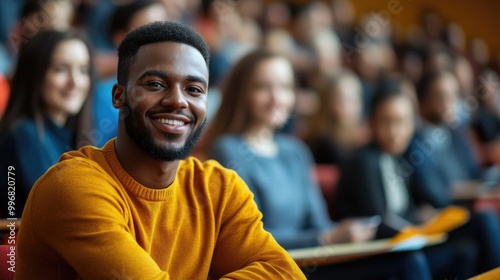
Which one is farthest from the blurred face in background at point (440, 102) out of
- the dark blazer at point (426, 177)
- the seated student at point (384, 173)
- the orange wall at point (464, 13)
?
the orange wall at point (464, 13)

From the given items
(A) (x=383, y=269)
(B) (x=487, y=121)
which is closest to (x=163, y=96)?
(A) (x=383, y=269)

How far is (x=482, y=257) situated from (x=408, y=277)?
1.02ft

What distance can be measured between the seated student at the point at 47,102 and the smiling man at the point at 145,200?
1.02ft

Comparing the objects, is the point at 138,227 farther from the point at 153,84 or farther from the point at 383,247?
the point at 383,247

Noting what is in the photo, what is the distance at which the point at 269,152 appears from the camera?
1543mm

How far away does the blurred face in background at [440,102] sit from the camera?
241cm

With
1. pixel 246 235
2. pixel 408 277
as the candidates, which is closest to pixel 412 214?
pixel 408 277

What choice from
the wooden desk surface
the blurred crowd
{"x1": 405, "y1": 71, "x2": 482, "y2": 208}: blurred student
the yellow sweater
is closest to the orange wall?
the blurred crowd

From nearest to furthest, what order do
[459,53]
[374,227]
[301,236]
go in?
[301,236]
[374,227]
[459,53]

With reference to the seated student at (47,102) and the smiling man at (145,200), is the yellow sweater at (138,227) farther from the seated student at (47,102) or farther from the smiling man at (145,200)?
the seated student at (47,102)

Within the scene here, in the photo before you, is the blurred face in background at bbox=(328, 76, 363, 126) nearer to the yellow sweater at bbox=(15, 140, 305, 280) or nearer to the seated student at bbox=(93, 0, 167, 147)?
the seated student at bbox=(93, 0, 167, 147)

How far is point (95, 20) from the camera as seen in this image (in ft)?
5.90

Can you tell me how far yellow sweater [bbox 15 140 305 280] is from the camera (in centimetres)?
58

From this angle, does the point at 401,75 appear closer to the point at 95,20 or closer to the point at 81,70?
the point at 95,20
